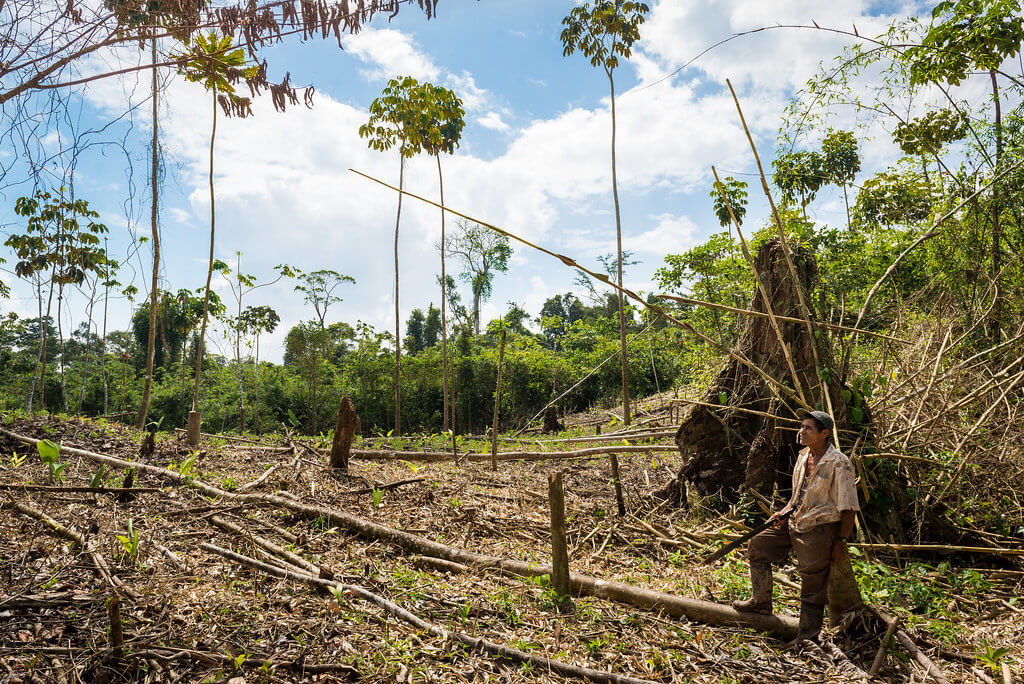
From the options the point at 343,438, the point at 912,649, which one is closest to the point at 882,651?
the point at 912,649

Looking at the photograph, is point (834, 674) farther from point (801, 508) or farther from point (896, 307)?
point (896, 307)

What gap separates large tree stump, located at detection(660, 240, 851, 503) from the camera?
5613mm

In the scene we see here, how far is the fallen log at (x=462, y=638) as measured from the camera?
314 cm

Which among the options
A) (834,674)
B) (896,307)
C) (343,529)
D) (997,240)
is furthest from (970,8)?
(343,529)

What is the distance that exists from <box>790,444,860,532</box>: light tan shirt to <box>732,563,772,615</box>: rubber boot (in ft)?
1.41

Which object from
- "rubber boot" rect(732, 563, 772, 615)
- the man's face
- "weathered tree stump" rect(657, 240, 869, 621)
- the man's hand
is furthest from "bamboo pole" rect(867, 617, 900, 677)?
"weathered tree stump" rect(657, 240, 869, 621)

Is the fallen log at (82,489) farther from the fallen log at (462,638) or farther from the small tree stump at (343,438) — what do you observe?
the small tree stump at (343,438)

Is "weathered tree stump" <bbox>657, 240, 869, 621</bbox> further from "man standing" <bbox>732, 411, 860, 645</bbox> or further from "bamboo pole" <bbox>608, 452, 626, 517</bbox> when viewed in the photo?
"man standing" <bbox>732, 411, 860, 645</bbox>

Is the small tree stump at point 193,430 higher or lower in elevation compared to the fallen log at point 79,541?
higher

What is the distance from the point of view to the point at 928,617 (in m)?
3.89

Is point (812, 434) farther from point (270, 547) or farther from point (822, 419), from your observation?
point (270, 547)

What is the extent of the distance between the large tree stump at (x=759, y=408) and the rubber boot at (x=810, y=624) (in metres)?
2.15

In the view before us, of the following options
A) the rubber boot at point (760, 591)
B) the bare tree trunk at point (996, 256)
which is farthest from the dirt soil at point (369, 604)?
the bare tree trunk at point (996, 256)

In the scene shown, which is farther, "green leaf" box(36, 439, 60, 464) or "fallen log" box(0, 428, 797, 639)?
"green leaf" box(36, 439, 60, 464)
